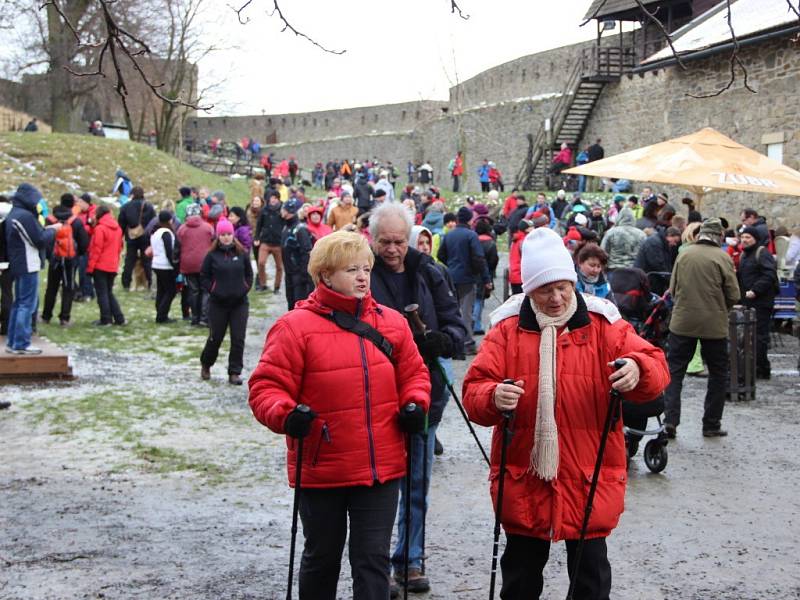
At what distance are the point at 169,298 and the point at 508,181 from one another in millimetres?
29221

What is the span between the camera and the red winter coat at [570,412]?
12.6 ft

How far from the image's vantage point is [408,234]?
17.5ft

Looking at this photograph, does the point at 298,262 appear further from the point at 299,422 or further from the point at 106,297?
the point at 299,422

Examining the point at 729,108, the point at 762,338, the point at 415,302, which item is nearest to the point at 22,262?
the point at 415,302

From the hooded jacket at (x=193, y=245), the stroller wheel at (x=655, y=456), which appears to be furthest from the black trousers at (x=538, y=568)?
the hooded jacket at (x=193, y=245)

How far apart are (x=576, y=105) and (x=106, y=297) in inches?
983

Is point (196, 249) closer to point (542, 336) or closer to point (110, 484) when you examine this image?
point (110, 484)

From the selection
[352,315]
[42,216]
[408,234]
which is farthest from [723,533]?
[42,216]

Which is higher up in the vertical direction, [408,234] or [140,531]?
[408,234]

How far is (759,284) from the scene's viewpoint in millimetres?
11758

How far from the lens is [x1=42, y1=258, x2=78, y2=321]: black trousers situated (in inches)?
574

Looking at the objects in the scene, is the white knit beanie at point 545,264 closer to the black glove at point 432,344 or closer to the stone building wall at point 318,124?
the black glove at point 432,344

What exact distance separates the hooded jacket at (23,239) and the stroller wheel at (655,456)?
661cm

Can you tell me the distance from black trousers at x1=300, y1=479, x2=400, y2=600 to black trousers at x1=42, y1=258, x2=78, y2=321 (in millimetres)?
11220
